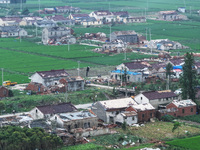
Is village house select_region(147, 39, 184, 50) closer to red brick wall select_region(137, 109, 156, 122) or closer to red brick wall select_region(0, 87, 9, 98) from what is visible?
red brick wall select_region(0, 87, 9, 98)

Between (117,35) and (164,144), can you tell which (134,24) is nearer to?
(117,35)

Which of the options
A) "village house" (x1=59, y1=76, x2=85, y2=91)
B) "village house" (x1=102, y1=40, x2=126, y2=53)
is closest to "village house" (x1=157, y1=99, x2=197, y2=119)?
"village house" (x1=59, y1=76, x2=85, y2=91)

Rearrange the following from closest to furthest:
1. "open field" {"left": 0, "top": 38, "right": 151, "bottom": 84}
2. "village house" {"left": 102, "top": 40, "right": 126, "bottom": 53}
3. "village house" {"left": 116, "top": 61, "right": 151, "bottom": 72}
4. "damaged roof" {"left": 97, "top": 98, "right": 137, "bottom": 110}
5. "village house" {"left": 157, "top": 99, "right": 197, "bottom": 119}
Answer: "damaged roof" {"left": 97, "top": 98, "right": 137, "bottom": 110} → "village house" {"left": 157, "top": 99, "right": 197, "bottom": 119} → "village house" {"left": 116, "top": 61, "right": 151, "bottom": 72} → "open field" {"left": 0, "top": 38, "right": 151, "bottom": 84} → "village house" {"left": 102, "top": 40, "right": 126, "bottom": 53}

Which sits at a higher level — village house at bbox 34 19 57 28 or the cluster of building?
the cluster of building

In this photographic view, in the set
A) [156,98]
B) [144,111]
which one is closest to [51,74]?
[156,98]

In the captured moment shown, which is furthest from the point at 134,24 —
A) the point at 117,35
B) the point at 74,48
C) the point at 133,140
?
the point at 133,140

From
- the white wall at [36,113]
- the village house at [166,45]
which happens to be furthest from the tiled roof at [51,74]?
the village house at [166,45]
